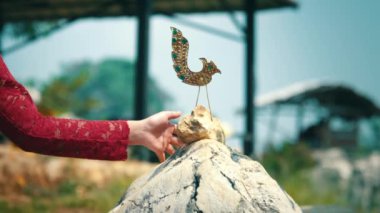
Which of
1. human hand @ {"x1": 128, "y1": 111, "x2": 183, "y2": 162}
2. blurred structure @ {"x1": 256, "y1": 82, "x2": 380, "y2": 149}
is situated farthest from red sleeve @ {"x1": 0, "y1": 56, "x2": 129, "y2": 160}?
blurred structure @ {"x1": 256, "y1": 82, "x2": 380, "y2": 149}

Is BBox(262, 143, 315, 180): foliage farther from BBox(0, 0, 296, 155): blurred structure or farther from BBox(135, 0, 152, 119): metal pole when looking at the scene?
BBox(135, 0, 152, 119): metal pole

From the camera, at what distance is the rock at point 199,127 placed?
7.29ft

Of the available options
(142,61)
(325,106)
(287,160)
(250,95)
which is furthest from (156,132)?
(325,106)

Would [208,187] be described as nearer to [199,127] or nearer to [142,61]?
[199,127]

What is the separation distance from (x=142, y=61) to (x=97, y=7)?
3.02 metres

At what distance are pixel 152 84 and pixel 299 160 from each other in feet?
101

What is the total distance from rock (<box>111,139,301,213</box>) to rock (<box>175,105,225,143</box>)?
1.1 inches

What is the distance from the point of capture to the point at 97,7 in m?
10.2

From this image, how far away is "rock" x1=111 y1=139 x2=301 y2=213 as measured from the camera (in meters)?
2.01

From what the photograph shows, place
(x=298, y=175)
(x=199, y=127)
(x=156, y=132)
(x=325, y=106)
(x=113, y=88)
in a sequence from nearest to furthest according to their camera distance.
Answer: (x=199, y=127) < (x=156, y=132) < (x=298, y=175) < (x=325, y=106) < (x=113, y=88)

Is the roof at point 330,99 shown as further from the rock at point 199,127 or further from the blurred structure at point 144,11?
the rock at point 199,127

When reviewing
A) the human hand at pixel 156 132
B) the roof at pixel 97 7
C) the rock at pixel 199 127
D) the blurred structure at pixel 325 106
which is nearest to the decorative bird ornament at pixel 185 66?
the rock at pixel 199 127

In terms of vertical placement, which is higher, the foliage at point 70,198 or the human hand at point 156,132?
the human hand at point 156,132

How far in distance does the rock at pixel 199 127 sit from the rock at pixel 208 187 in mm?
28
